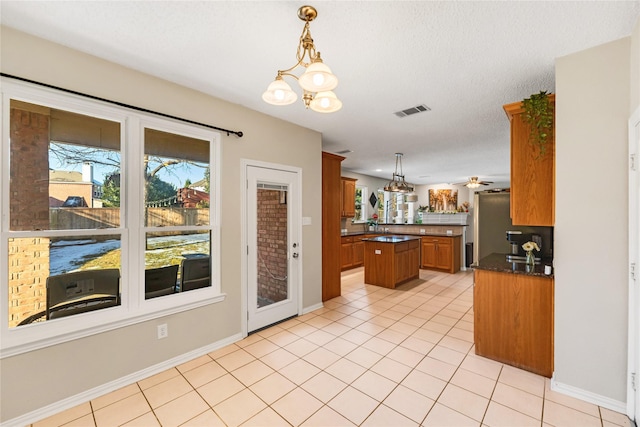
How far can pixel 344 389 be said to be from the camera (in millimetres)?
2209

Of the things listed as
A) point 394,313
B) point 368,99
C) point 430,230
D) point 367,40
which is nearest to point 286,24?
point 367,40

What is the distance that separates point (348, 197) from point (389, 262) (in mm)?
2491

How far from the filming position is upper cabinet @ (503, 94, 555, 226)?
2.41 metres

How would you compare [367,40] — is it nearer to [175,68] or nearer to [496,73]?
[496,73]

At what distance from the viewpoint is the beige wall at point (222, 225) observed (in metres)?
1.87

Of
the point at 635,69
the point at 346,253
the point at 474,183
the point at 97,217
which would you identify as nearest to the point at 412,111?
the point at 635,69

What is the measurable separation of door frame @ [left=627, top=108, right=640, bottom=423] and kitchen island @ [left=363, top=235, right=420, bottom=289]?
3.38m

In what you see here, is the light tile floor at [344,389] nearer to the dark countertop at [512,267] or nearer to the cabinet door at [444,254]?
the dark countertop at [512,267]

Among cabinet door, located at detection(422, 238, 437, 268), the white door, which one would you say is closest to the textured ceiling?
the white door

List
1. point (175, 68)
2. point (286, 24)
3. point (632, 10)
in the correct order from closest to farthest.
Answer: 1. point (632, 10)
2. point (286, 24)
3. point (175, 68)

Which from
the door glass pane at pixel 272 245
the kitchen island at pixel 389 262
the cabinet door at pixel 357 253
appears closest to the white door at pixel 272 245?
the door glass pane at pixel 272 245

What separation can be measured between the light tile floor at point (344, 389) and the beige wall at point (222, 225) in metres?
0.20

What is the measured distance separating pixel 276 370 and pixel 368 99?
289 centimetres

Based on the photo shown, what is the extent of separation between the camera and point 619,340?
6.32 ft
